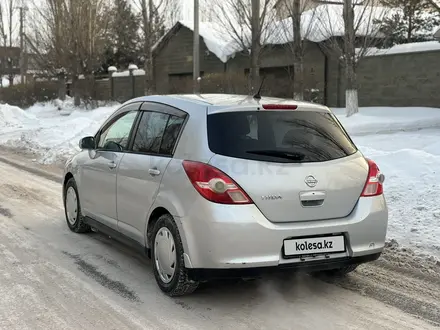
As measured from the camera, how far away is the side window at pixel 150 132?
4.80m

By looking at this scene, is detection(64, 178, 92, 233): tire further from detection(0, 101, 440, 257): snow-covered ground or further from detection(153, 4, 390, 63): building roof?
detection(153, 4, 390, 63): building roof

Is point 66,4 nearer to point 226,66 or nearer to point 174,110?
point 226,66

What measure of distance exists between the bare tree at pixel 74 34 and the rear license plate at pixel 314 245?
93.6 feet

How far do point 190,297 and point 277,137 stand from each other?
1.48 m

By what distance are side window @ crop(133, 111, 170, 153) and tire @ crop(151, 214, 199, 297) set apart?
0.69 metres

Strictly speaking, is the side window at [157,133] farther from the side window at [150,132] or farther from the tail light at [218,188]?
the tail light at [218,188]

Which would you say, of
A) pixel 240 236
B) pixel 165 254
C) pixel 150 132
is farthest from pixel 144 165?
pixel 240 236

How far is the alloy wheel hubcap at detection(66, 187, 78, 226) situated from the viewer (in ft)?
21.2

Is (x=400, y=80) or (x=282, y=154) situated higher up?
(x=400, y=80)

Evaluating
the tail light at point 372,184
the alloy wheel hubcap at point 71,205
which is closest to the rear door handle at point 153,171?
the tail light at point 372,184

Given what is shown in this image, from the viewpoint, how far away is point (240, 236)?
3900 millimetres

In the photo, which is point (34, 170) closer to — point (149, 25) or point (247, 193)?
point (247, 193)

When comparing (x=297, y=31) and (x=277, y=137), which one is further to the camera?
(x=297, y=31)

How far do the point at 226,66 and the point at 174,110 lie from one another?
79.8 feet
